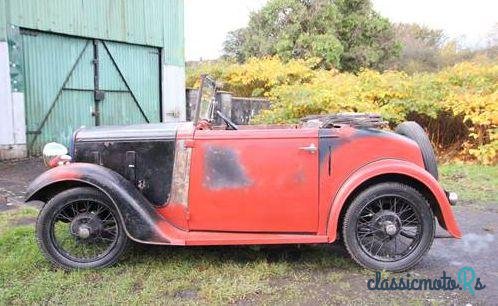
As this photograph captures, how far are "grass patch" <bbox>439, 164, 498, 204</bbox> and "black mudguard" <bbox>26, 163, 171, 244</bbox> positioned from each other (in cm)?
454

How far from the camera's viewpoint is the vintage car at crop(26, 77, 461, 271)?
4.04 metres

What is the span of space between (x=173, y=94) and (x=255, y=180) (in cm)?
1026

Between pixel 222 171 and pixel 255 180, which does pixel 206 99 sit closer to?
pixel 222 171

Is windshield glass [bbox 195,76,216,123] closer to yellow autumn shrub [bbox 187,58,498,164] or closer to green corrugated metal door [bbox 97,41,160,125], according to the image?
yellow autumn shrub [bbox 187,58,498,164]

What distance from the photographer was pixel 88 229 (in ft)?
13.6

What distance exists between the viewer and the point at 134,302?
3480 millimetres

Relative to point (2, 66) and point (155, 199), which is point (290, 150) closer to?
point (155, 199)

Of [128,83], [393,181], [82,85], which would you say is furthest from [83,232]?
[128,83]

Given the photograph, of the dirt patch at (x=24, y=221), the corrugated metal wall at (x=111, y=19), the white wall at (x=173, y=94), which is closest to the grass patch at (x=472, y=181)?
the dirt patch at (x=24, y=221)

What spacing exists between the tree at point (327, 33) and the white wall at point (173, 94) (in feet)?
24.9

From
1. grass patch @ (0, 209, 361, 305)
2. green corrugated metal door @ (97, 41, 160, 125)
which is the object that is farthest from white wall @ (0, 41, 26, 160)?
grass patch @ (0, 209, 361, 305)

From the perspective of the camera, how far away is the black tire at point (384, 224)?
4051mm

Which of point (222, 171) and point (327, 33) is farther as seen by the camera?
point (327, 33)

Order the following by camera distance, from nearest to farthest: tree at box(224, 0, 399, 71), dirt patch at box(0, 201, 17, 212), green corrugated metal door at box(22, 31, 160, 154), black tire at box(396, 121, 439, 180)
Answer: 1. black tire at box(396, 121, 439, 180)
2. dirt patch at box(0, 201, 17, 212)
3. green corrugated metal door at box(22, 31, 160, 154)
4. tree at box(224, 0, 399, 71)
